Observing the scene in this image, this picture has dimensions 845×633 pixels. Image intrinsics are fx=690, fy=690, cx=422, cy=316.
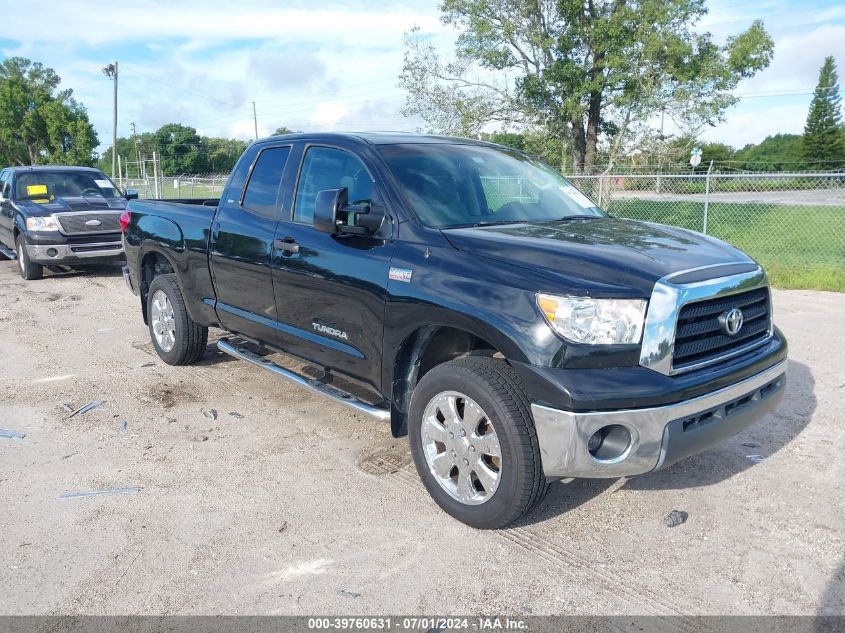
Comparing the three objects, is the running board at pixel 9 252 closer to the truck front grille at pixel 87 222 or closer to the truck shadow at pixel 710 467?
the truck front grille at pixel 87 222

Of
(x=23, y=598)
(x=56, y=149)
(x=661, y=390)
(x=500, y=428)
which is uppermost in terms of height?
(x=56, y=149)

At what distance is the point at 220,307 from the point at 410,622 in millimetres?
3292

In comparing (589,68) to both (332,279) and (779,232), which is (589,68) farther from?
(332,279)

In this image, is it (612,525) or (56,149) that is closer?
(612,525)

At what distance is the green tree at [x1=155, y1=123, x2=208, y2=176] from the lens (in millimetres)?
91562

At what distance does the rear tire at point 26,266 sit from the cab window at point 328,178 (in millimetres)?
8437

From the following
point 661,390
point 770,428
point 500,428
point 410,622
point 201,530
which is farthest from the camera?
point 770,428

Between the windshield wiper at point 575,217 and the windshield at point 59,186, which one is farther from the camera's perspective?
the windshield at point 59,186

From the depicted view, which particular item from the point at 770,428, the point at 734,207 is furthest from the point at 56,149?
the point at 770,428

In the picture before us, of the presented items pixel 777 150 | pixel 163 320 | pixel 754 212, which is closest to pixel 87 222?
pixel 163 320

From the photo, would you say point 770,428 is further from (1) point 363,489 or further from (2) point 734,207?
(2) point 734,207

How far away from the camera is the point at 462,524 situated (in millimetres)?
3477

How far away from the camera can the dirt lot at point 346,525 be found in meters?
2.91

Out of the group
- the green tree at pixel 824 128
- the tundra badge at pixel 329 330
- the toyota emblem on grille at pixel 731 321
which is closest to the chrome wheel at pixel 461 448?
→ the tundra badge at pixel 329 330
